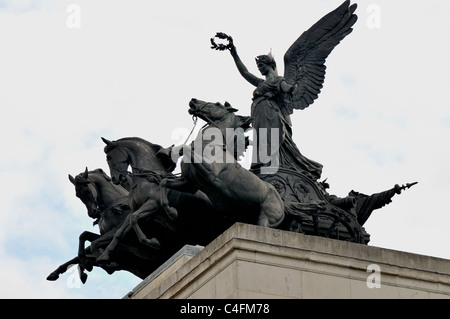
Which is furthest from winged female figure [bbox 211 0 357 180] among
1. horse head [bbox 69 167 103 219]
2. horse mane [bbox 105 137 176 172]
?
horse head [bbox 69 167 103 219]

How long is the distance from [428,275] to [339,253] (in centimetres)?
104

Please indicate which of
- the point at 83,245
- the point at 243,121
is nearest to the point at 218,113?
the point at 243,121

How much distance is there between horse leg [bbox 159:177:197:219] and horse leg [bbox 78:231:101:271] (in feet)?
7.75

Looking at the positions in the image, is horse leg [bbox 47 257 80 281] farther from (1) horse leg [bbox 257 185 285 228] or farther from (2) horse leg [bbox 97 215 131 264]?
(1) horse leg [bbox 257 185 285 228]

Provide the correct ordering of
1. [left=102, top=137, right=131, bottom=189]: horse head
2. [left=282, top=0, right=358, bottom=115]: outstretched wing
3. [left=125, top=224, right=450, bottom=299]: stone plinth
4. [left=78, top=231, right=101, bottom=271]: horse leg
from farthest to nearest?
[left=282, top=0, right=358, bottom=115]: outstretched wing
[left=78, top=231, right=101, bottom=271]: horse leg
[left=102, top=137, right=131, bottom=189]: horse head
[left=125, top=224, right=450, bottom=299]: stone plinth

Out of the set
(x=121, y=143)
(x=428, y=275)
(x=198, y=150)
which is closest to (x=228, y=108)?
(x=198, y=150)

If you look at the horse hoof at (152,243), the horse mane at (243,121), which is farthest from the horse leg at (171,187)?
the horse mane at (243,121)

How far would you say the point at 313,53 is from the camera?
18656 mm

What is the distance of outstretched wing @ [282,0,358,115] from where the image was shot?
18391mm

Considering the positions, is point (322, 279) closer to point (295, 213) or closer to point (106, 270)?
point (295, 213)
